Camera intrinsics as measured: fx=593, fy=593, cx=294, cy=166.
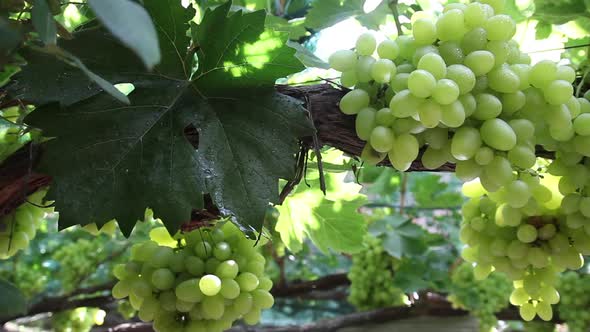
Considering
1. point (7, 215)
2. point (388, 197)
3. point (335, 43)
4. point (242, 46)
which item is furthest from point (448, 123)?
point (388, 197)

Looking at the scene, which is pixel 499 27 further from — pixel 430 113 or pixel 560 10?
pixel 560 10

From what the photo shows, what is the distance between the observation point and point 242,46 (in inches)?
23.0

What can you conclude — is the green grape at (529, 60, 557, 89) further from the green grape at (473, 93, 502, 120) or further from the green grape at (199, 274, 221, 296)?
the green grape at (199, 274, 221, 296)

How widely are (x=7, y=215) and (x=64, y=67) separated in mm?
311

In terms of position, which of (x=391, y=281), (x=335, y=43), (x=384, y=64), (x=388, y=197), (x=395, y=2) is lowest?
(x=388, y=197)

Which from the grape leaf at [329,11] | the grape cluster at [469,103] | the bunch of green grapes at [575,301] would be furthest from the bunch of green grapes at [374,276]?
the grape cluster at [469,103]

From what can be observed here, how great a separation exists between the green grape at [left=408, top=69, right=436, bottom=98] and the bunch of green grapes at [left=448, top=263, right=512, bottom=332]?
3.24 feet

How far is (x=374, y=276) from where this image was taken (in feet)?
4.85

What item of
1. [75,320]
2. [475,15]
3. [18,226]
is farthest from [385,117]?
[75,320]

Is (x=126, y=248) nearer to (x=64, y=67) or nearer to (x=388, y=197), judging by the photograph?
(x=388, y=197)

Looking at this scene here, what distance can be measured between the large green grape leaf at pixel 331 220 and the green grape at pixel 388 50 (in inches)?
14.9

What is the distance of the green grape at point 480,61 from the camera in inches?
20.5

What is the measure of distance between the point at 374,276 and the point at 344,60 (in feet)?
3.21

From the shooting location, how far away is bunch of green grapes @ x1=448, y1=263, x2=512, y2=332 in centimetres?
137
